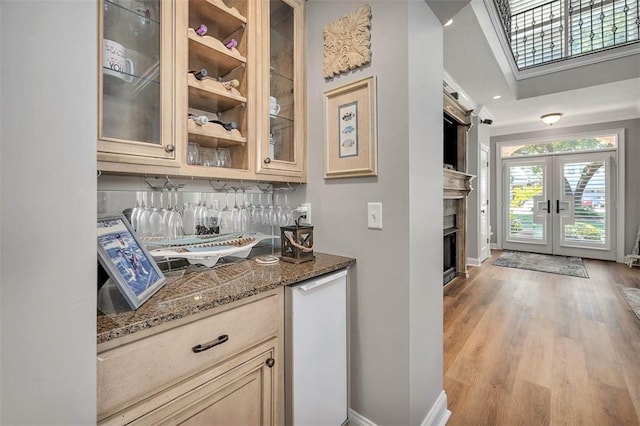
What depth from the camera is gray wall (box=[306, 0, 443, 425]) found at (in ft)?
4.34

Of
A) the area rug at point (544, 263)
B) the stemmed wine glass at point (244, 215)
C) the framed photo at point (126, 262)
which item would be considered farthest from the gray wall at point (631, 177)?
the framed photo at point (126, 262)

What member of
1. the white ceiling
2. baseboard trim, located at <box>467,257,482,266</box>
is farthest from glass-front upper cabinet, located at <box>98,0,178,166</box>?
baseboard trim, located at <box>467,257,482,266</box>

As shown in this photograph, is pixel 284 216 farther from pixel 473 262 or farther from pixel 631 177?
pixel 631 177

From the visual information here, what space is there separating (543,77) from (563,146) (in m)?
2.46

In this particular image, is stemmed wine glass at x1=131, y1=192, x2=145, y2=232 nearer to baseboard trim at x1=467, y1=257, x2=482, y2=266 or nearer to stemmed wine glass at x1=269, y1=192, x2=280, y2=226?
stemmed wine glass at x1=269, y1=192, x2=280, y2=226

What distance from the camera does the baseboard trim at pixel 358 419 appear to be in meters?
1.47

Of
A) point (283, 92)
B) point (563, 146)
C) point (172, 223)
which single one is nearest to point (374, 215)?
point (283, 92)

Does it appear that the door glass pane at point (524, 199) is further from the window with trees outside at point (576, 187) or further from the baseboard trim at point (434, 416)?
the baseboard trim at point (434, 416)

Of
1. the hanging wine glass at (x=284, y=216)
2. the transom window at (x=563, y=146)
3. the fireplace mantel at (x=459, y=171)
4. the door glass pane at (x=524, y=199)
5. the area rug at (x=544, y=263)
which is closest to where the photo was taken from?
the hanging wine glass at (x=284, y=216)

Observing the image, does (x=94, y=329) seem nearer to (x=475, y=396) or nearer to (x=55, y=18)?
(x=55, y=18)

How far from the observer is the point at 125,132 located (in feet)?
3.66

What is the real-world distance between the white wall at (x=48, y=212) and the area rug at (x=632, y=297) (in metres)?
4.45

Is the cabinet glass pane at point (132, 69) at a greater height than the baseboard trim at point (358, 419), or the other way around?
the cabinet glass pane at point (132, 69)

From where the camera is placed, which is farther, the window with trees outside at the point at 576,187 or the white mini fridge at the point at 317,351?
the window with trees outside at the point at 576,187
